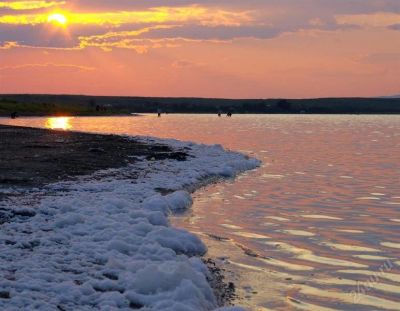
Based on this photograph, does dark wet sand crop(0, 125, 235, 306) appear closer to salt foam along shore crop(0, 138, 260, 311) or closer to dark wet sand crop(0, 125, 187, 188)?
dark wet sand crop(0, 125, 187, 188)

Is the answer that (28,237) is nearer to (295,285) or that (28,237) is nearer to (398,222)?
(295,285)

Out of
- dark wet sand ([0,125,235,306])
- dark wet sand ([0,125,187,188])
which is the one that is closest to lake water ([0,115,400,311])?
dark wet sand ([0,125,235,306])

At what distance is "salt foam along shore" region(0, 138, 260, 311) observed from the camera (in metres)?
8.80

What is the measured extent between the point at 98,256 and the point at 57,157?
17.7 m

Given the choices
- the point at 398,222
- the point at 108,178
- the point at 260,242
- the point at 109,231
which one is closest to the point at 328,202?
the point at 398,222

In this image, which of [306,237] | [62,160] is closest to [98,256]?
[306,237]

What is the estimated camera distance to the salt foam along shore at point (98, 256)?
8797 mm

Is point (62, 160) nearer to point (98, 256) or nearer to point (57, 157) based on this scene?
point (57, 157)

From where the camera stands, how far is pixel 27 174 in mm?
20938

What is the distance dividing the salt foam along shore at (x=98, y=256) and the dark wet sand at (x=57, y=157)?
2.71 metres

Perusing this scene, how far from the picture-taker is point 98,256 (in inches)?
432

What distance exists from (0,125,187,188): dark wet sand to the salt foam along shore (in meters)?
2.71

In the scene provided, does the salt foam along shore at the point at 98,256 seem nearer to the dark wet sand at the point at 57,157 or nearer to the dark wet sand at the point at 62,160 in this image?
the dark wet sand at the point at 62,160

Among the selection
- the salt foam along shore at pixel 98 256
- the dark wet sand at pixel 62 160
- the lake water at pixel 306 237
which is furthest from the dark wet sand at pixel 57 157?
the lake water at pixel 306 237
